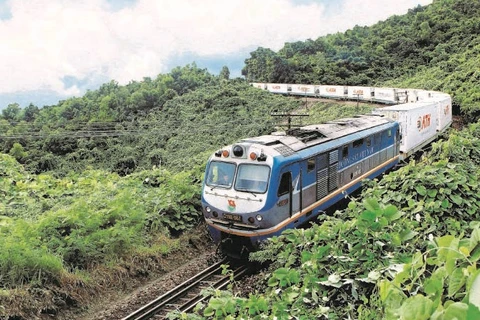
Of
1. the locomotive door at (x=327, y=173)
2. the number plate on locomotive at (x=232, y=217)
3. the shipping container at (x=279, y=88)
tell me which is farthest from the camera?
the shipping container at (x=279, y=88)

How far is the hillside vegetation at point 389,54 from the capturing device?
180 ft

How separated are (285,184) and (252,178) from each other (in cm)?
75

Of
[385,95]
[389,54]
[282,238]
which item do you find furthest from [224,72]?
[282,238]

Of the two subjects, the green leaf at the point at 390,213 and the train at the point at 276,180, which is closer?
the green leaf at the point at 390,213

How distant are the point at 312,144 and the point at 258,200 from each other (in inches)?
97.1

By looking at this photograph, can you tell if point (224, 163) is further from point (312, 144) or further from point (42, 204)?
point (42, 204)

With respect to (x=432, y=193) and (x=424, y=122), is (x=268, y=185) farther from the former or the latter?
(x=424, y=122)

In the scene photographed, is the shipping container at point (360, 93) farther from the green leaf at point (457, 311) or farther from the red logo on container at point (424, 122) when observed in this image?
the green leaf at point (457, 311)

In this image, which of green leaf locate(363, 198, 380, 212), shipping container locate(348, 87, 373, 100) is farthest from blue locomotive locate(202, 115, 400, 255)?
shipping container locate(348, 87, 373, 100)

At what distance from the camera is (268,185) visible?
946 centimetres

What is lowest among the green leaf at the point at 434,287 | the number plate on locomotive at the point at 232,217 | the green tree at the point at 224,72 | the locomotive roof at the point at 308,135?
the number plate on locomotive at the point at 232,217

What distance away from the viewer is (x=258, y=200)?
9469 mm

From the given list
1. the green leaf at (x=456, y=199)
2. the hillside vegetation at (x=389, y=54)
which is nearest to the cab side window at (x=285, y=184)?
A: the green leaf at (x=456, y=199)

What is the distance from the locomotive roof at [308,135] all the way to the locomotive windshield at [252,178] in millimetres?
632
